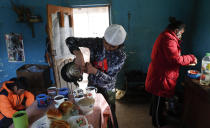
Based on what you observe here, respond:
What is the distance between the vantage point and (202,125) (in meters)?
1.74

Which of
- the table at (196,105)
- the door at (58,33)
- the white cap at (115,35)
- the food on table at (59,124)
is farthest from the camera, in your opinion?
the door at (58,33)

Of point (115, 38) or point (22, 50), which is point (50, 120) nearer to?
point (115, 38)

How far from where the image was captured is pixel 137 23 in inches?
128

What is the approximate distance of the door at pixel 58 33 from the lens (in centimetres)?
259

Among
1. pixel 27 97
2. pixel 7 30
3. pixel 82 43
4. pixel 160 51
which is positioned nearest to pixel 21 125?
pixel 82 43

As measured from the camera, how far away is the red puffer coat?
1871mm

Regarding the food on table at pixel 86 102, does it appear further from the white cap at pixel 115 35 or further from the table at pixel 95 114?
the white cap at pixel 115 35

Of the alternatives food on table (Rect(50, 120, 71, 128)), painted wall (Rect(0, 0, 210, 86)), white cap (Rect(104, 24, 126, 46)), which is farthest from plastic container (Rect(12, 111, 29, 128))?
painted wall (Rect(0, 0, 210, 86))

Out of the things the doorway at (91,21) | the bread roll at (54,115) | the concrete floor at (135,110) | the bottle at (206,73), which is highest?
the doorway at (91,21)

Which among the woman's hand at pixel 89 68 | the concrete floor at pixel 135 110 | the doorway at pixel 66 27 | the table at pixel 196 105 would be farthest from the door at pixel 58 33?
the table at pixel 196 105

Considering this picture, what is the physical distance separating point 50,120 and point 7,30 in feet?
11.7

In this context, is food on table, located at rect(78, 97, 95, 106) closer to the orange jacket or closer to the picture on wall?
the orange jacket

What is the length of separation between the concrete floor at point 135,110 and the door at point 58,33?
134 cm

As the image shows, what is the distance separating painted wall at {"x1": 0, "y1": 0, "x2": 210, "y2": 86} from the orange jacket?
191cm
